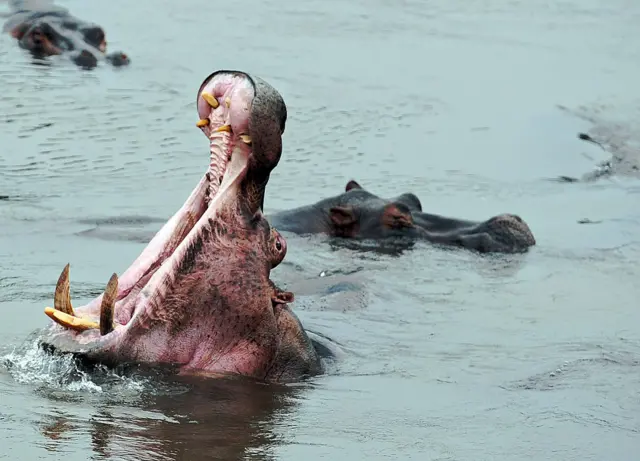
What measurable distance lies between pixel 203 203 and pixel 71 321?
777mm

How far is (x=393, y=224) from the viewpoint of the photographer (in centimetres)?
1091

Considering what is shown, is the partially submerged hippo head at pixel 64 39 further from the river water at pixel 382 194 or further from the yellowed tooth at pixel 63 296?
the yellowed tooth at pixel 63 296

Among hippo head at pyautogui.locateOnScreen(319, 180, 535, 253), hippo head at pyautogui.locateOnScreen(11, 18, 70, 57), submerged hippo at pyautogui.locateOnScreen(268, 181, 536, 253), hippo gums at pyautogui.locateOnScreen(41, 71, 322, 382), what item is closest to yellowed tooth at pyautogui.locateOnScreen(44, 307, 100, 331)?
hippo gums at pyautogui.locateOnScreen(41, 71, 322, 382)

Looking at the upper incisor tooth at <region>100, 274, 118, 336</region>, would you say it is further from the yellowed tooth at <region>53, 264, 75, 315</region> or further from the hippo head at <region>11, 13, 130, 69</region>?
the hippo head at <region>11, 13, 130, 69</region>

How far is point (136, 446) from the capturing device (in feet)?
16.5

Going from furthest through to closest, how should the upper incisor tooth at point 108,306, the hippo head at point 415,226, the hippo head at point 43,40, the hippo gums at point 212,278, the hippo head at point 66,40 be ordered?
1. the hippo head at point 43,40
2. the hippo head at point 66,40
3. the hippo head at point 415,226
4. the hippo gums at point 212,278
5. the upper incisor tooth at point 108,306

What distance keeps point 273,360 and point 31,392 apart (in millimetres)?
1086

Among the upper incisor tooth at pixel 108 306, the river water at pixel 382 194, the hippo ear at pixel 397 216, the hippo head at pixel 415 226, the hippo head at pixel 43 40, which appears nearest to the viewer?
the upper incisor tooth at pixel 108 306

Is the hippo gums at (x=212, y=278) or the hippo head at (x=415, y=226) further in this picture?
the hippo head at (x=415, y=226)

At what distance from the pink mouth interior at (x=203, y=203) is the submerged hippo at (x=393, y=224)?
4.99m

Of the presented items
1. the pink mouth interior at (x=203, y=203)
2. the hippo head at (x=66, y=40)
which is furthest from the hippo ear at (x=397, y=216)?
the hippo head at (x=66, y=40)

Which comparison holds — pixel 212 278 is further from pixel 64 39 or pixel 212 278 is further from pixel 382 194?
pixel 64 39

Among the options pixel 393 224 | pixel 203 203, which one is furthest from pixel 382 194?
pixel 203 203

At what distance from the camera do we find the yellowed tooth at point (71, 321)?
547 centimetres
